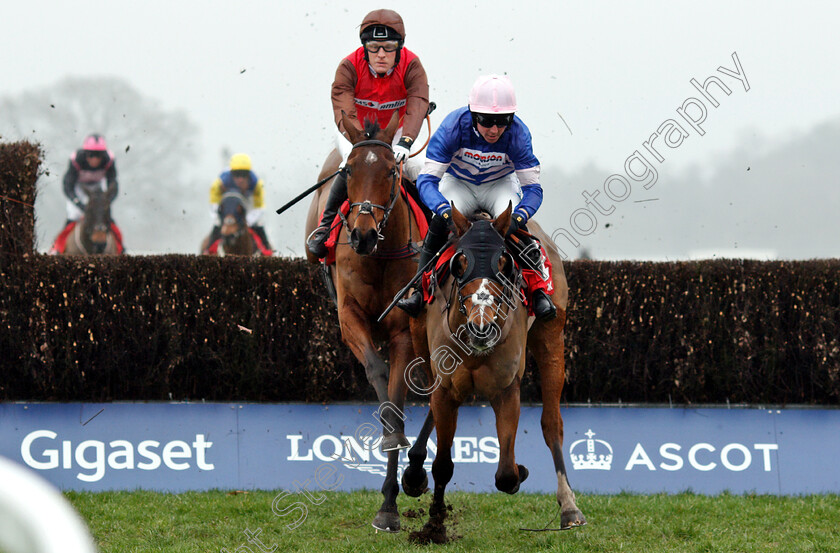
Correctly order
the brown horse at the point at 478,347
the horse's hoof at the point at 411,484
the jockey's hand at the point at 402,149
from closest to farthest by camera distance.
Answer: the brown horse at the point at 478,347 < the horse's hoof at the point at 411,484 < the jockey's hand at the point at 402,149

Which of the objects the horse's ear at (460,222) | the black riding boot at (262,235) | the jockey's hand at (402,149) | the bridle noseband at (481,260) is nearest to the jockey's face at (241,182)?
the black riding boot at (262,235)

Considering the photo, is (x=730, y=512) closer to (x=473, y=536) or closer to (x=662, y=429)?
(x=662, y=429)

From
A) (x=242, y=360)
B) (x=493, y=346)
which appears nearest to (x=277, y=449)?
→ (x=242, y=360)

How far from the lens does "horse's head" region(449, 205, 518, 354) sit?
186 inches

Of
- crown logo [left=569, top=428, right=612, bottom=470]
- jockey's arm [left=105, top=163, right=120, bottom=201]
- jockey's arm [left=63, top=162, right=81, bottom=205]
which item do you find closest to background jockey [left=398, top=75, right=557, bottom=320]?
crown logo [left=569, top=428, right=612, bottom=470]

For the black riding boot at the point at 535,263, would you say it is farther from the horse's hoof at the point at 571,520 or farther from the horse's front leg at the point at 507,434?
the horse's hoof at the point at 571,520

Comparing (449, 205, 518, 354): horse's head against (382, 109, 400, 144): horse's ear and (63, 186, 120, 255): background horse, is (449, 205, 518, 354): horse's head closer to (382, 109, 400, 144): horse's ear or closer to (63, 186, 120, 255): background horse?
(382, 109, 400, 144): horse's ear

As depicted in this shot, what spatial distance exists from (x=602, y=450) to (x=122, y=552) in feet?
12.3

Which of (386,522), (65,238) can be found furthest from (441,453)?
(65,238)

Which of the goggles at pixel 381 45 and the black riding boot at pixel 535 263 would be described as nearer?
the black riding boot at pixel 535 263

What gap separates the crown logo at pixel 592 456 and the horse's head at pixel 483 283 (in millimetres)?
2546

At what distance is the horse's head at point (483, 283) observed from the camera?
4.72m

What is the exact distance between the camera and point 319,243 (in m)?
6.62

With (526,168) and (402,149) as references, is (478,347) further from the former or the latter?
(402,149)
